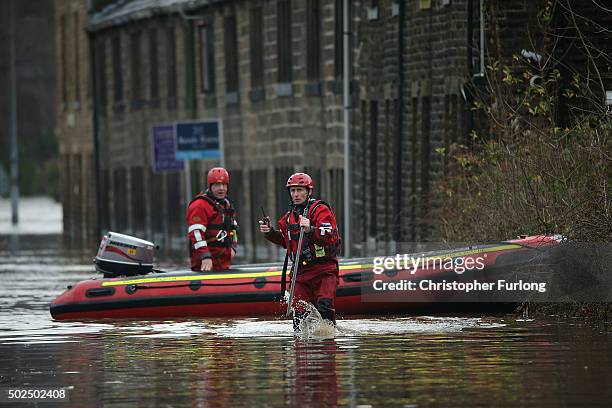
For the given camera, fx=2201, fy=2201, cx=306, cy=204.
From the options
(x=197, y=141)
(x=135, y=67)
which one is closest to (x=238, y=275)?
(x=197, y=141)

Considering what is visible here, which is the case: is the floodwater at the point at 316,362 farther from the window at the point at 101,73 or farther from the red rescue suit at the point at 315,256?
the window at the point at 101,73

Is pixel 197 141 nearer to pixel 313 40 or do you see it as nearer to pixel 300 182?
pixel 313 40

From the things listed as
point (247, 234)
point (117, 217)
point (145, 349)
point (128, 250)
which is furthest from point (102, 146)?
point (145, 349)

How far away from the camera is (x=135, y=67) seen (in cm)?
5459

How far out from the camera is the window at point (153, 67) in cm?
5231

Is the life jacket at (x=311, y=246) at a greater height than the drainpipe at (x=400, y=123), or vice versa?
the drainpipe at (x=400, y=123)

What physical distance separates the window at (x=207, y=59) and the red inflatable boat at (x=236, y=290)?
22.5m

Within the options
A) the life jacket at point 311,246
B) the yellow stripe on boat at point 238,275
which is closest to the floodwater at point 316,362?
the yellow stripe on boat at point 238,275

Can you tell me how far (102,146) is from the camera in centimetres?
5847

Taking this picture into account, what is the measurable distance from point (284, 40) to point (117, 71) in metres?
15.0

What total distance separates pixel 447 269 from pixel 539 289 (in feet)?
3.68

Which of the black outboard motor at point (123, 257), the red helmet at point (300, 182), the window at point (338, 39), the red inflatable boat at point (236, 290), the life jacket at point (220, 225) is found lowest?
the red inflatable boat at point (236, 290)

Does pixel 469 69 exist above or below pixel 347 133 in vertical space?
above

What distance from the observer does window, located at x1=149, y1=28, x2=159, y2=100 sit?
52.3 meters
